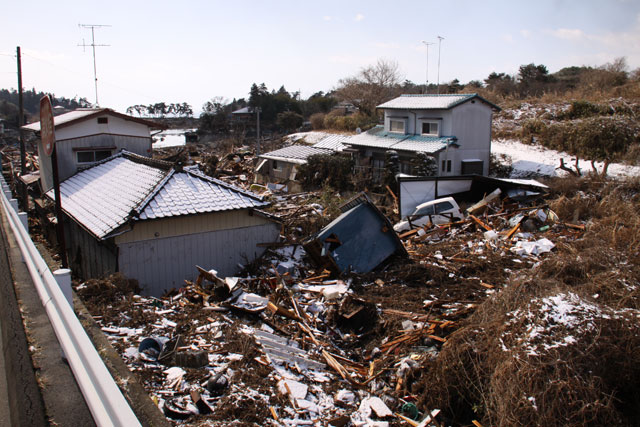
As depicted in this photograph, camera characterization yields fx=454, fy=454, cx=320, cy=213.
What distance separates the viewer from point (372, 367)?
249 inches

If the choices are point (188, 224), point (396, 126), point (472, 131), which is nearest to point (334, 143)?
point (396, 126)

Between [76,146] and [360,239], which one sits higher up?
[76,146]

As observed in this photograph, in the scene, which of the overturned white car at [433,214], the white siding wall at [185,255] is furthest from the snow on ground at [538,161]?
the white siding wall at [185,255]

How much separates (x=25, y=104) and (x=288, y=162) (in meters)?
85.4

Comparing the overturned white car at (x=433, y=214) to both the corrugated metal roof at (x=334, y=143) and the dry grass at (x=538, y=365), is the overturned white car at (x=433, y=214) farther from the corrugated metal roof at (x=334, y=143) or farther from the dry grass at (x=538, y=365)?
the corrugated metal roof at (x=334, y=143)

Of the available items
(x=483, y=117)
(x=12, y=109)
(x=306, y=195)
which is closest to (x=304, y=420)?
(x=306, y=195)

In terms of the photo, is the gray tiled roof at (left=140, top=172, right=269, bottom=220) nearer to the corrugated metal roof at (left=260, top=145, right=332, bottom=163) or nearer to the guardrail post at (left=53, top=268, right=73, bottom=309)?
the guardrail post at (left=53, top=268, right=73, bottom=309)

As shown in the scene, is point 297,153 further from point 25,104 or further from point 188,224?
point 25,104

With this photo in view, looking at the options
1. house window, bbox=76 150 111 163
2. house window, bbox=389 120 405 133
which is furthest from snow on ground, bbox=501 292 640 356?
house window, bbox=389 120 405 133

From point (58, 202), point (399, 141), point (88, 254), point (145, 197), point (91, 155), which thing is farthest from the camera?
point (399, 141)

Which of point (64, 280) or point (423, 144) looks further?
point (423, 144)

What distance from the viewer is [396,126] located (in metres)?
25.8

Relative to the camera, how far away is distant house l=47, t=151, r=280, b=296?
10312 millimetres

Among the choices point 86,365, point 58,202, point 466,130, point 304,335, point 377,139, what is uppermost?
point 466,130
